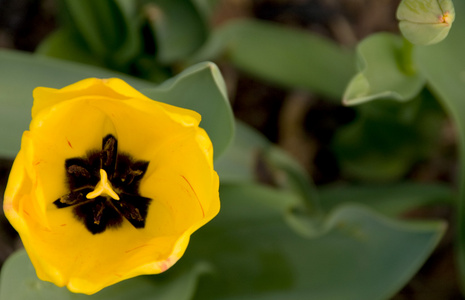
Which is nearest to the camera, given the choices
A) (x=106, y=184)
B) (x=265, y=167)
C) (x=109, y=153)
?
(x=106, y=184)

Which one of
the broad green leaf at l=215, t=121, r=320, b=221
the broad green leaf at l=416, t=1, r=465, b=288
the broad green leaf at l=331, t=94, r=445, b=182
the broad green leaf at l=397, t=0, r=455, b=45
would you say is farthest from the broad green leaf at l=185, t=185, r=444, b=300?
the broad green leaf at l=397, t=0, r=455, b=45

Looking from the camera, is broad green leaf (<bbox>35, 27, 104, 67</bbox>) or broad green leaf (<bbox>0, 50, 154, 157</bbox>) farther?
broad green leaf (<bbox>35, 27, 104, 67</bbox>)

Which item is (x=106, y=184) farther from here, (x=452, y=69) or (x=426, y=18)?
(x=452, y=69)

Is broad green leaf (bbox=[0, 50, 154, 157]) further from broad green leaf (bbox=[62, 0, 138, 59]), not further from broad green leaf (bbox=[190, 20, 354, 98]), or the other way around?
broad green leaf (bbox=[190, 20, 354, 98])

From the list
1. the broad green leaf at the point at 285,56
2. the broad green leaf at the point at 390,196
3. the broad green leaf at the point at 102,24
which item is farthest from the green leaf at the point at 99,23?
the broad green leaf at the point at 390,196

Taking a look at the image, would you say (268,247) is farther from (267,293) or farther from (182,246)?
(182,246)

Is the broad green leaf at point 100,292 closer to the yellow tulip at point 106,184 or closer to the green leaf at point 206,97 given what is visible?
the yellow tulip at point 106,184

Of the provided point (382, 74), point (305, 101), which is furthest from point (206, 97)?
point (305, 101)
